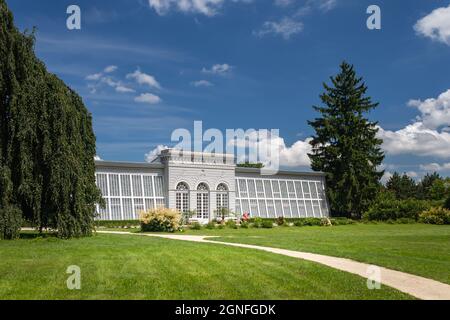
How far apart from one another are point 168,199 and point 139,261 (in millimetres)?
25021

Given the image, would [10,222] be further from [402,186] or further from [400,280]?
[402,186]

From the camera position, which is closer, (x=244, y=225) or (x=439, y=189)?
(x=244, y=225)

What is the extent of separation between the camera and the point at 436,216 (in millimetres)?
30469

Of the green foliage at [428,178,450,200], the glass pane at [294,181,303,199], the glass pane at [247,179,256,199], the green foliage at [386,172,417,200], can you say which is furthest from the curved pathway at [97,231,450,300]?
the green foliage at [386,172,417,200]

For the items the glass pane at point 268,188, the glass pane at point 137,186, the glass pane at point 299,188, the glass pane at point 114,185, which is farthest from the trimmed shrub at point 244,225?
the glass pane at point 299,188

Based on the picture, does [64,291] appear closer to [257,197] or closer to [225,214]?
[225,214]

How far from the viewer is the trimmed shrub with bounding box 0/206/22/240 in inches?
542

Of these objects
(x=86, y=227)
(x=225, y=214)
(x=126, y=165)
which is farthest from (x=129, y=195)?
(x=86, y=227)

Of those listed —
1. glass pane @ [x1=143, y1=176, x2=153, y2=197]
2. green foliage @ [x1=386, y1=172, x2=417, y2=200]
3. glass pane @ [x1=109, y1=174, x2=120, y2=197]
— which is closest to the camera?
glass pane @ [x1=109, y1=174, x2=120, y2=197]

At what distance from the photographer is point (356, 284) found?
7.25 meters

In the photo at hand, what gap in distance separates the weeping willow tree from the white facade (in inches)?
626

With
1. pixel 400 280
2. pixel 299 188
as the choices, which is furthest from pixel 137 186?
pixel 400 280

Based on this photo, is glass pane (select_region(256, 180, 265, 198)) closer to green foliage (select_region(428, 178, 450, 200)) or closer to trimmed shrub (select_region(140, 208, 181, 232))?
trimmed shrub (select_region(140, 208, 181, 232))

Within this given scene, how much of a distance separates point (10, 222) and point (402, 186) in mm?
59392
